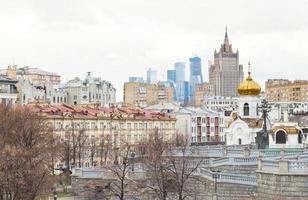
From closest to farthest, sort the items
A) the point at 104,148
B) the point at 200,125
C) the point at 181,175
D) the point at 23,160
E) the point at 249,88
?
1. the point at 181,175
2. the point at 23,160
3. the point at 249,88
4. the point at 104,148
5. the point at 200,125

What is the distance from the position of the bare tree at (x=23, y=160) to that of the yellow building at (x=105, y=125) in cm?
3176

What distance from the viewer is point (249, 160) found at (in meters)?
46.0

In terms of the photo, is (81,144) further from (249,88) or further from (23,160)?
(23,160)

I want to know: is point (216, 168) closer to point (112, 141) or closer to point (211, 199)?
point (211, 199)

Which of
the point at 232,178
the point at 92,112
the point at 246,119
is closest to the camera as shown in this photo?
the point at 232,178

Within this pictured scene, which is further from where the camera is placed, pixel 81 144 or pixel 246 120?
pixel 81 144

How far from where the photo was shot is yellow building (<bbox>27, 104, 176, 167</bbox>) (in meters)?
95.4

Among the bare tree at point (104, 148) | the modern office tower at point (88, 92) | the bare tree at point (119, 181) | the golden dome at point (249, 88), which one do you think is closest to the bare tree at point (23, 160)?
the bare tree at point (119, 181)

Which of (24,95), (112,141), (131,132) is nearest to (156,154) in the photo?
(112,141)

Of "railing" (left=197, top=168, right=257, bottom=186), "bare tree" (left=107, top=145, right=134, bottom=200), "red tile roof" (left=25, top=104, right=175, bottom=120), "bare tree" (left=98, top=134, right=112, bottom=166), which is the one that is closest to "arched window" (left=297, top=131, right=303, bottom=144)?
"bare tree" (left=107, top=145, right=134, bottom=200)

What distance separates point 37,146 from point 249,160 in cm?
1532

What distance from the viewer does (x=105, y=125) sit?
106 m

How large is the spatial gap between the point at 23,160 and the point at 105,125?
59.7m

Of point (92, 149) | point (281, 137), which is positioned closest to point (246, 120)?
point (281, 137)
